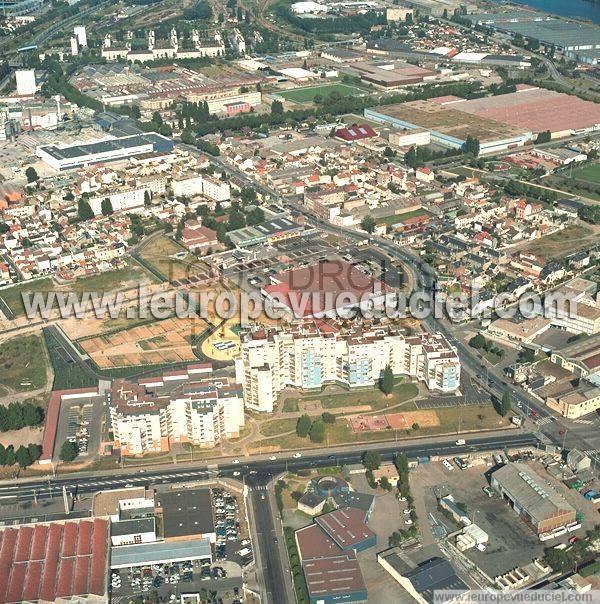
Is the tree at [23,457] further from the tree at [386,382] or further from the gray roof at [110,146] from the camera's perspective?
the gray roof at [110,146]

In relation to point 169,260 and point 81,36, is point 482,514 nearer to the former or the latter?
point 169,260

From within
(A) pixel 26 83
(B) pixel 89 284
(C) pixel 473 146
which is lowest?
(B) pixel 89 284

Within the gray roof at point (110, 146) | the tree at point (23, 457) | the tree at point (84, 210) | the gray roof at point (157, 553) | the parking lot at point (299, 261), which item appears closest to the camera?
the gray roof at point (157, 553)

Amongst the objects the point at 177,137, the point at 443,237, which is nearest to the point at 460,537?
the point at 443,237

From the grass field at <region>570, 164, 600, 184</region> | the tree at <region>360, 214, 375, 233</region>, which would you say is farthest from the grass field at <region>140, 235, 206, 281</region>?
the grass field at <region>570, 164, 600, 184</region>

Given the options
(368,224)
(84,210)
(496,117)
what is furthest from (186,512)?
(496,117)

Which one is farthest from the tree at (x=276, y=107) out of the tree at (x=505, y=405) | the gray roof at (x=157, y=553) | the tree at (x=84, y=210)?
the gray roof at (x=157, y=553)
